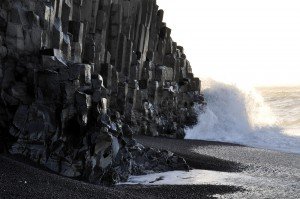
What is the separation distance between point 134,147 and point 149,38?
19.3 metres

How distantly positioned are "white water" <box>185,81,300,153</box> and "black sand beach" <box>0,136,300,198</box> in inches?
324

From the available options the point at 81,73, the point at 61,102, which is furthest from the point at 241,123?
the point at 61,102

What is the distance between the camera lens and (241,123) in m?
39.6

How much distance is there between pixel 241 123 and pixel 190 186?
24865 mm

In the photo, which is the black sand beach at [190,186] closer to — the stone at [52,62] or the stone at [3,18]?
the stone at [52,62]

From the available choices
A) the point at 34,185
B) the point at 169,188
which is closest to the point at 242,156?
the point at 169,188

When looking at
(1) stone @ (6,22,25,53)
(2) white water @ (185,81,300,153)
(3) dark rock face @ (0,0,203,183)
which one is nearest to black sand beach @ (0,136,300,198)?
(3) dark rock face @ (0,0,203,183)

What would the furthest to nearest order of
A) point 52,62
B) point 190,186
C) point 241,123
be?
point 241,123 < point 52,62 < point 190,186

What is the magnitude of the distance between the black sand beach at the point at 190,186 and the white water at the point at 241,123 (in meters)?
8.23

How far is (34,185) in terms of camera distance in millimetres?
11297

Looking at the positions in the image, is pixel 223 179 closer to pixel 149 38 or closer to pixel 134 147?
pixel 134 147

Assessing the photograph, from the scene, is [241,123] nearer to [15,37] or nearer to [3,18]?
[15,37]

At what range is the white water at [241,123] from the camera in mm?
34169

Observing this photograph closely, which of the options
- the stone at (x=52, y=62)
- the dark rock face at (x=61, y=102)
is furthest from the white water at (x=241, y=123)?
the stone at (x=52, y=62)
